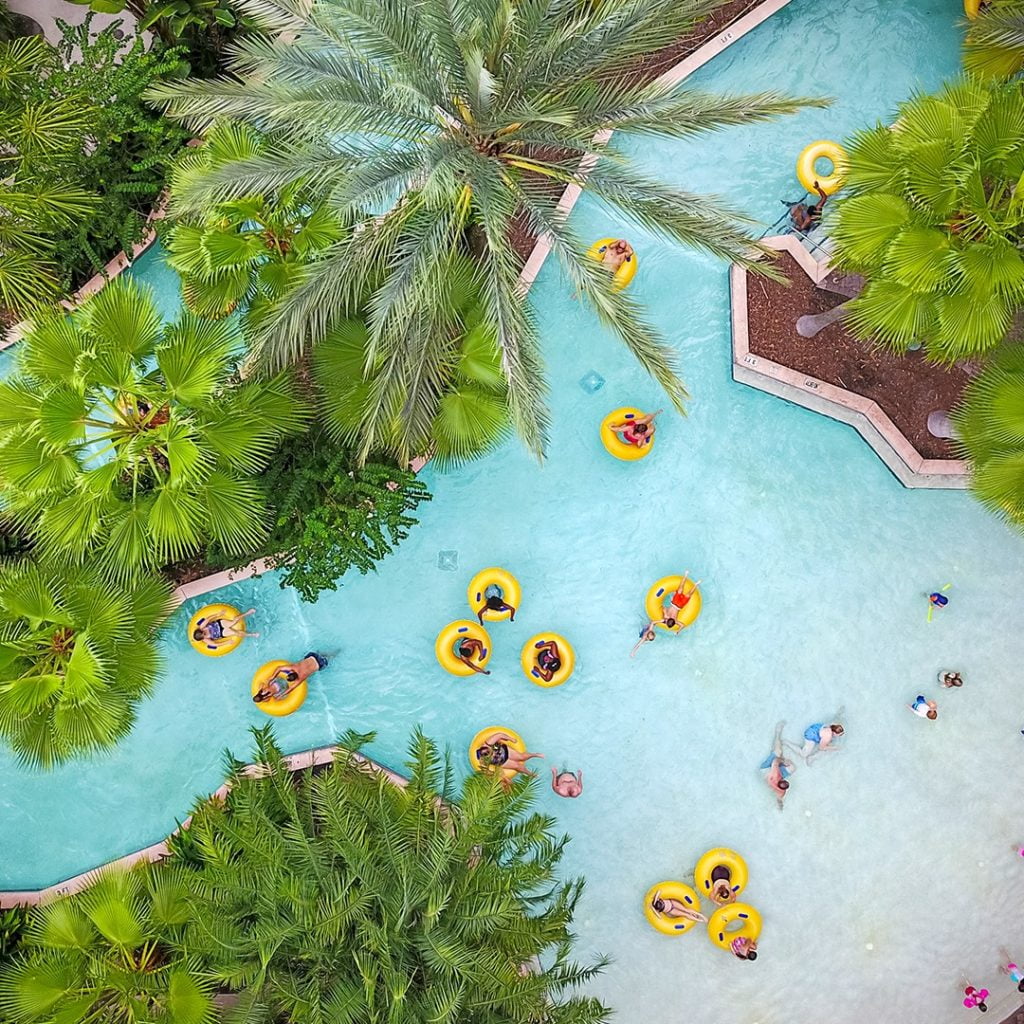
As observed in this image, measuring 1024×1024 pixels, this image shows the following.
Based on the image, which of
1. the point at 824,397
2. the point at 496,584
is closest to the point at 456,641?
the point at 496,584

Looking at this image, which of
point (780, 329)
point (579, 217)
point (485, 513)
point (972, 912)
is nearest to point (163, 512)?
point (485, 513)

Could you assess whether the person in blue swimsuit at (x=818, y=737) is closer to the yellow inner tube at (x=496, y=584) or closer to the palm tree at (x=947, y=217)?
the yellow inner tube at (x=496, y=584)

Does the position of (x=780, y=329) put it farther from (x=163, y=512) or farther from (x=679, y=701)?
(x=163, y=512)

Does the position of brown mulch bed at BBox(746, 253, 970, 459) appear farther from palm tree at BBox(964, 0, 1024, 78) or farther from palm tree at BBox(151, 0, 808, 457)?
palm tree at BBox(151, 0, 808, 457)

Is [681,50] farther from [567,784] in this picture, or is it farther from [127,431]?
[567,784]

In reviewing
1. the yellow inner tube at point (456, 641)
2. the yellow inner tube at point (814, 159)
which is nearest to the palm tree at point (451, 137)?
the yellow inner tube at point (456, 641)

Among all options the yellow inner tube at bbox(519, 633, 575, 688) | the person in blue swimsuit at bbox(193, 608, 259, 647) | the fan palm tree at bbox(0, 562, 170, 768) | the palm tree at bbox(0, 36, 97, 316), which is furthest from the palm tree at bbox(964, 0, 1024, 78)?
the person in blue swimsuit at bbox(193, 608, 259, 647)
